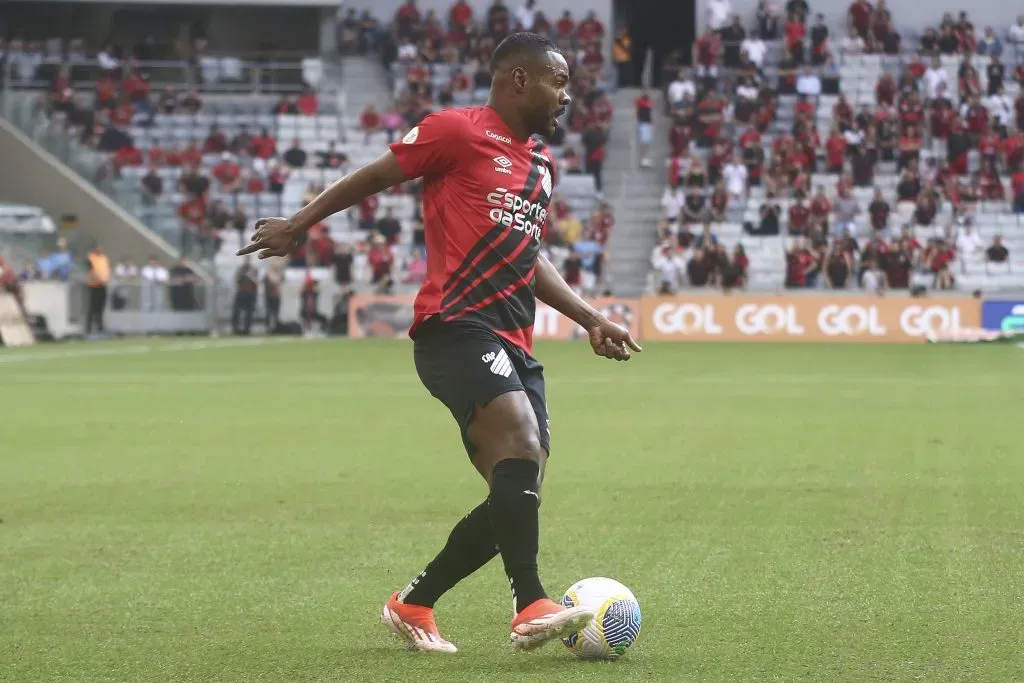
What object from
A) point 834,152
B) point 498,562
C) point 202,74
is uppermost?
point 202,74

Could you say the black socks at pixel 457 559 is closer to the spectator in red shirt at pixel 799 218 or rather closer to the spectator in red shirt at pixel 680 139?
the spectator in red shirt at pixel 799 218

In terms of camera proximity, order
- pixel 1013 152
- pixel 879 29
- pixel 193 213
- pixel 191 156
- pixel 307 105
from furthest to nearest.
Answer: pixel 879 29, pixel 307 105, pixel 191 156, pixel 193 213, pixel 1013 152

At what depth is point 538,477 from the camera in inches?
227

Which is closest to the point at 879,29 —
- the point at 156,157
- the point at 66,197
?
the point at 156,157

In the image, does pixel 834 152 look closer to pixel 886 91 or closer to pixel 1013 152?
pixel 886 91

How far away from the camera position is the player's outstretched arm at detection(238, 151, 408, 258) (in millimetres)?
5602

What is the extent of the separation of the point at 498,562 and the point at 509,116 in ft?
8.99

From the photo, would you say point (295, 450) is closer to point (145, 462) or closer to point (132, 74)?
point (145, 462)

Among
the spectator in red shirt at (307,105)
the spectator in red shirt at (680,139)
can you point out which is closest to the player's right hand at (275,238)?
the spectator in red shirt at (680,139)

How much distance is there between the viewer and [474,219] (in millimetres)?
5863

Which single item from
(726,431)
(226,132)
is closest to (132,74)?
(226,132)

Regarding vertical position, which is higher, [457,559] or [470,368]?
[470,368]

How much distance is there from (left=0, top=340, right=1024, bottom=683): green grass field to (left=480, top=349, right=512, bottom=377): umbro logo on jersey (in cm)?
99

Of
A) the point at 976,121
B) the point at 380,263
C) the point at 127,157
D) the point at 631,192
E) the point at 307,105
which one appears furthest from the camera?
the point at 307,105
